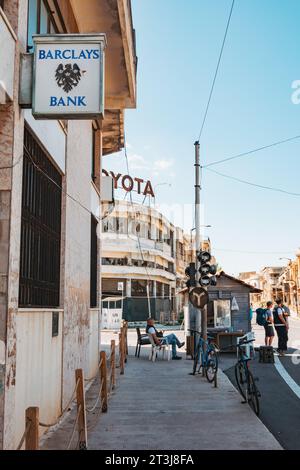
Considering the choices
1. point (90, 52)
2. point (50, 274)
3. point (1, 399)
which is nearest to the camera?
point (1, 399)

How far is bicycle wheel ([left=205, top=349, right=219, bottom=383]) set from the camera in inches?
447

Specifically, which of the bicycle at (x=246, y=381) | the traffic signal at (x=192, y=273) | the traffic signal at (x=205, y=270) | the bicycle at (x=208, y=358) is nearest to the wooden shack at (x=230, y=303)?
the traffic signal at (x=192, y=273)

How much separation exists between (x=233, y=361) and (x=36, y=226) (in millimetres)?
10873

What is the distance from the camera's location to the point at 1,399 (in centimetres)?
508

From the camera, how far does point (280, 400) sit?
9.80m

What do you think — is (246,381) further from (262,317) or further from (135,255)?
(135,255)

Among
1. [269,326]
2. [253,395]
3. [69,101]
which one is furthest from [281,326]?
[69,101]

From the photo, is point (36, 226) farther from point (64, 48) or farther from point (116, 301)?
point (116, 301)

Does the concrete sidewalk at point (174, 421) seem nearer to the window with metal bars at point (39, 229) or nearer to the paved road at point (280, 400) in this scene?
the paved road at point (280, 400)

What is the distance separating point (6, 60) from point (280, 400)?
7684 millimetres

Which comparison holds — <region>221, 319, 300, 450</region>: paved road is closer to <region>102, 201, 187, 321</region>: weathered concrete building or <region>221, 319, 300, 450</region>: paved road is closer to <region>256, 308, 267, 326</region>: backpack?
<region>256, 308, 267, 326</region>: backpack

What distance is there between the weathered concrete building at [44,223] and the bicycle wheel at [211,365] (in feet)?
9.10

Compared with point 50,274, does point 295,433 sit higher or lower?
lower
